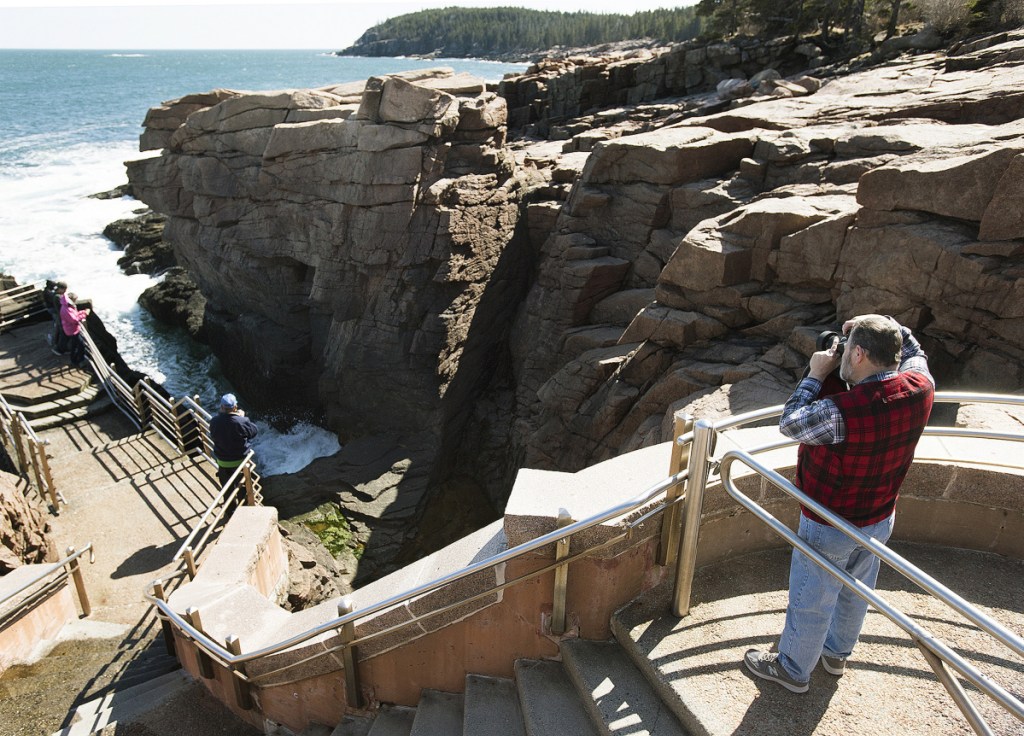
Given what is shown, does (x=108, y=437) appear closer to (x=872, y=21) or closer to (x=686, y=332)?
(x=686, y=332)

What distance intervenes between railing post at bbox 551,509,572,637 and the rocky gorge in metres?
6.05

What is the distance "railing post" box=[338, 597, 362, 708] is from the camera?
14.2 feet

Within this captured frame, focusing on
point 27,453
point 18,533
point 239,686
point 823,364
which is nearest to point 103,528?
point 18,533

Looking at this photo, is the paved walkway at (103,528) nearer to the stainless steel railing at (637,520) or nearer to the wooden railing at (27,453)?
the wooden railing at (27,453)

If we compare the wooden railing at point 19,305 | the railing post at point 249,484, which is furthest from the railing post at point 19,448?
the wooden railing at point 19,305

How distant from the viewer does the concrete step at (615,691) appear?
11.8 feet

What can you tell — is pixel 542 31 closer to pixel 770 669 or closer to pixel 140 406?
pixel 140 406

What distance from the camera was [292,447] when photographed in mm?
19328

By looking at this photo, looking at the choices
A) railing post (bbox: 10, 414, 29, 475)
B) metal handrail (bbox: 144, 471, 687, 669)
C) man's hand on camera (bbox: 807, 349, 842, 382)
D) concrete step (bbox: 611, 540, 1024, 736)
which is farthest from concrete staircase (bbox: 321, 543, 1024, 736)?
railing post (bbox: 10, 414, 29, 475)

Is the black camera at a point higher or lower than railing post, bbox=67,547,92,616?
higher

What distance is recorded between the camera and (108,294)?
2750 centimetres

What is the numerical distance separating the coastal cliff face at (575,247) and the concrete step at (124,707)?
676cm

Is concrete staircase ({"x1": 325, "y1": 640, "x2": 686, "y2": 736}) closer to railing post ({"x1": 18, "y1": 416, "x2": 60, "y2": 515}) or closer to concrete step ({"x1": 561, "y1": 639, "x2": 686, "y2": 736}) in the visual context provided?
concrete step ({"x1": 561, "y1": 639, "x2": 686, "y2": 736})

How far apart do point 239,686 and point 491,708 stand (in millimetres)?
2071
